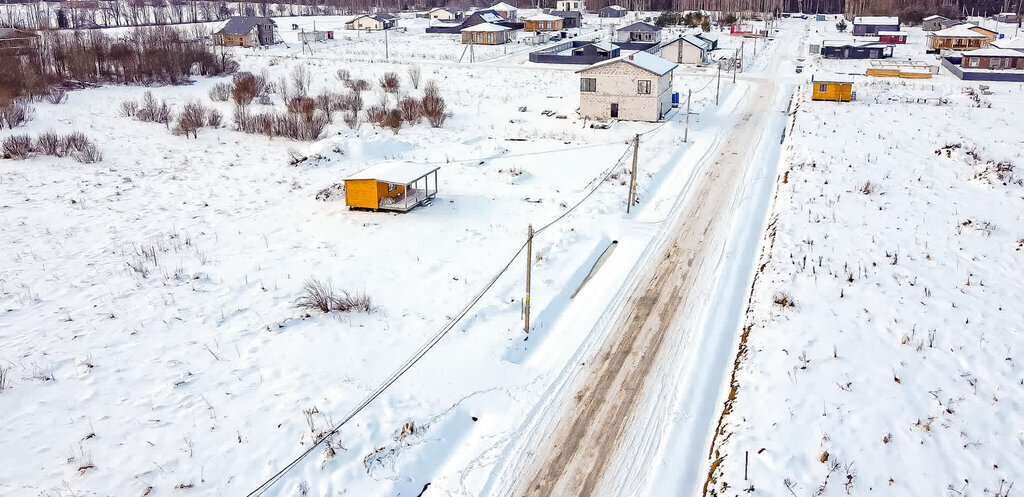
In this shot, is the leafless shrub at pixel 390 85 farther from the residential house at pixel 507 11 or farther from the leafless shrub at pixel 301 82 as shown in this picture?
the residential house at pixel 507 11

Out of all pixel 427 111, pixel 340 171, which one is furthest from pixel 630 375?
pixel 427 111

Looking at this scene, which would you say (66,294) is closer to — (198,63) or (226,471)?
(226,471)

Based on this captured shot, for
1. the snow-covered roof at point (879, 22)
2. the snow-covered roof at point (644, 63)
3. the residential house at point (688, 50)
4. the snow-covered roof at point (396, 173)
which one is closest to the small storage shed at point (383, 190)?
the snow-covered roof at point (396, 173)

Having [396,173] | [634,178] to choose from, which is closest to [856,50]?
[634,178]

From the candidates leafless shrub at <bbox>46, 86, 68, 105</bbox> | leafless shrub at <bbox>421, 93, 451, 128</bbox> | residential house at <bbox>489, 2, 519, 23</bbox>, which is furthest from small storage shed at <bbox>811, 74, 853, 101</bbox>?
residential house at <bbox>489, 2, 519, 23</bbox>

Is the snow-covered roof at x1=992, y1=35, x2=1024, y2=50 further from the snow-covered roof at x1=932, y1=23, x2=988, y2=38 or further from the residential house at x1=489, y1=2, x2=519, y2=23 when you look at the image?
the residential house at x1=489, y1=2, x2=519, y2=23

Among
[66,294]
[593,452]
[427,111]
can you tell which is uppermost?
[427,111]

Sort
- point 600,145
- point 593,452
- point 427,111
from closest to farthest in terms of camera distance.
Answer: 1. point 593,452
2. point 600,145
3. point 427,111
